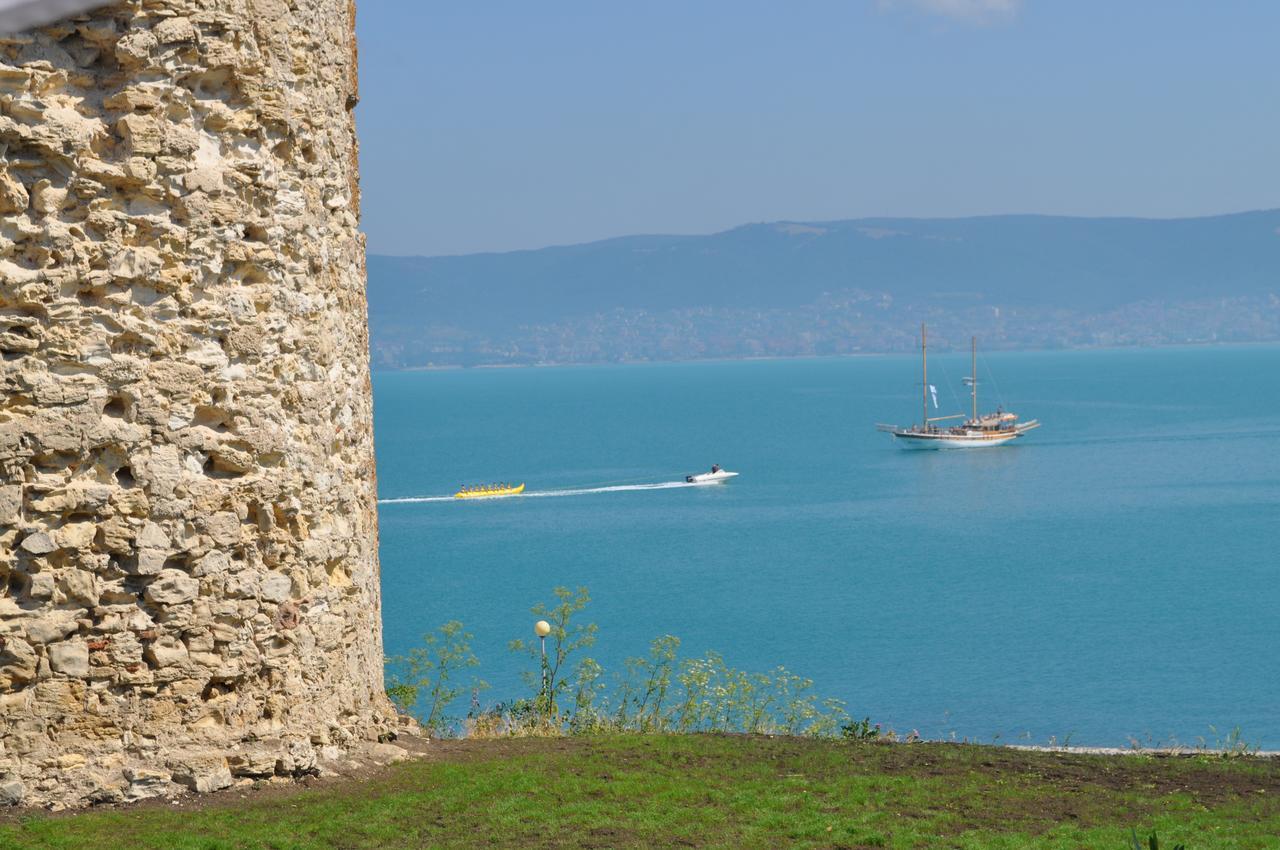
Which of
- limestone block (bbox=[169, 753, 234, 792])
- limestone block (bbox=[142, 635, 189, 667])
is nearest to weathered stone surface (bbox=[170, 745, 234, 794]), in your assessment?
limestone block (bbox=[169, 753, 234, 792])

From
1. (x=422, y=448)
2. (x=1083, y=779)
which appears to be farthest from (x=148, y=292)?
(x=422, y=448)

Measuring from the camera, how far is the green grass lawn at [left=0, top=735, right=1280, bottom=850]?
8484mm

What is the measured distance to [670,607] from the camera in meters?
45.6

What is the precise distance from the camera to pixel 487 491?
236 feet

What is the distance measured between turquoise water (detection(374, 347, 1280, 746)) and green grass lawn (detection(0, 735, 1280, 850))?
62.8ft

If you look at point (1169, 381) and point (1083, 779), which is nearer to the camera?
point (1083, 779)

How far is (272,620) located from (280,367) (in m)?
1.58

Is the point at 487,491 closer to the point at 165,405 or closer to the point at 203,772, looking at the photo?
the point at 203,772

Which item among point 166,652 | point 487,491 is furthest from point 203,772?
point 487,491

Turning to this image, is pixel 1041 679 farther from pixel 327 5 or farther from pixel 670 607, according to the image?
pixel 327 5

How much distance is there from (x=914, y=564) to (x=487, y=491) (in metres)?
25.2

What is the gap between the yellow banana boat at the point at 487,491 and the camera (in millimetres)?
71250

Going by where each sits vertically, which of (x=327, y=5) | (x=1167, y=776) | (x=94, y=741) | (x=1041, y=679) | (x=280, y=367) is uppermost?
(x=327, y=5)

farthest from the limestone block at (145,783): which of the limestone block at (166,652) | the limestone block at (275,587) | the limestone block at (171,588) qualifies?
the limestone block at (275,587)
